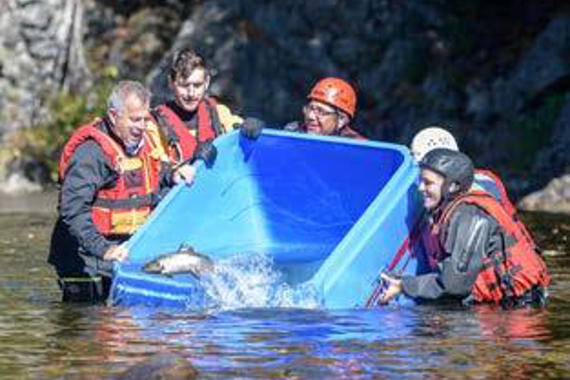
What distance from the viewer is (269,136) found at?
12.0 m

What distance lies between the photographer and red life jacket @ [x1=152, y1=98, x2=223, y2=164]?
1141cm

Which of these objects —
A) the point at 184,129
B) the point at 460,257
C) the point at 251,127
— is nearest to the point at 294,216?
the point at 251,127

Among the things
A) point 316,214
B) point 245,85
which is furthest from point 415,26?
point 316,214

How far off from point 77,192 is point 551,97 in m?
10.9

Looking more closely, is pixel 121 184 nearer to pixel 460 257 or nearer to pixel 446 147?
pixel 446 147

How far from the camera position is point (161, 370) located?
776cm

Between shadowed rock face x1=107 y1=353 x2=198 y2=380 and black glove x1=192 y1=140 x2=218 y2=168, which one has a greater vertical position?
black glove x1=192 y1=140 x2=218 y2=168

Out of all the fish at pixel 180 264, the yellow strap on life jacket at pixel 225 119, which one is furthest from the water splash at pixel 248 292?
the yellow strap on life jacket at pixel 225 119

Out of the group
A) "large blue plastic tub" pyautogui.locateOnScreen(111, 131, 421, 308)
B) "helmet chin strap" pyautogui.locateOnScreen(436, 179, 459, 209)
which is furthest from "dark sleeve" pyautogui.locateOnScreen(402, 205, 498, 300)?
"large blue plastic tub" pyautogui.locateOnScreen(111, 131, 421, 308)

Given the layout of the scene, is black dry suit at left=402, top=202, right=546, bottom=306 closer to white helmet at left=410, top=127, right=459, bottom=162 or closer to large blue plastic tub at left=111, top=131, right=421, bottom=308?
large blue plastic tub at left=111, top=131, right=421, bottom=308

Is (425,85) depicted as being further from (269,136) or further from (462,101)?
(269,136)

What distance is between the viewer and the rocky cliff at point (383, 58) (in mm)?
20203

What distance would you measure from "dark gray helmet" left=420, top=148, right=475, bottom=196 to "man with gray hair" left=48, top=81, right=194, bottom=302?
6.07ft

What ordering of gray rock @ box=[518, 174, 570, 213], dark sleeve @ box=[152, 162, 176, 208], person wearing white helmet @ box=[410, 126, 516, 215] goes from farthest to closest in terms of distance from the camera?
gray rock @ box=[518, 174, 570, 213] < dark sleeve @ box=[152, 162, 176, 208] < person wearing white helmet @ box=[410, 126, 516, 215]
